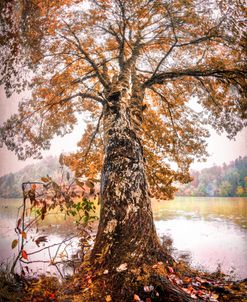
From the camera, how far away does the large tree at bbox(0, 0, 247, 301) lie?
245 centimetres

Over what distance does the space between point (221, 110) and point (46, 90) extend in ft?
5.96

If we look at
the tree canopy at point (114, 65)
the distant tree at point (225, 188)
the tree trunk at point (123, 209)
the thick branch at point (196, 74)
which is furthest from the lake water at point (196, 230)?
the thick branch at point (196, 74)

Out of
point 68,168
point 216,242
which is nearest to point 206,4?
point 68,168

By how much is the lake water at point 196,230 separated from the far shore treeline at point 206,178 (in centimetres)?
8

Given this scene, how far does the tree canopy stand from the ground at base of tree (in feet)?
3.31

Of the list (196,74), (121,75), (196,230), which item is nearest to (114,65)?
(121,75)

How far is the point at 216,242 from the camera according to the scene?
112 inches

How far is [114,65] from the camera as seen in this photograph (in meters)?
2.88

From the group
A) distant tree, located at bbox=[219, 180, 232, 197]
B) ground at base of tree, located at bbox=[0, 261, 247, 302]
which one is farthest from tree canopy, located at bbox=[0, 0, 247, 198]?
ground at base of tree, located at bbox=[0, 261, 247, 302]

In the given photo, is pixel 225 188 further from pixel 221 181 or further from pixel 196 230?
pixel 196 230

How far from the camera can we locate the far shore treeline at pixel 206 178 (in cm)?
240

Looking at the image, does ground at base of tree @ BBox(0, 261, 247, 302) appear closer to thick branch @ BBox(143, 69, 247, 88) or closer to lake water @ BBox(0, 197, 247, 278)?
lake water @ BBox(0, 197, 247, 278)

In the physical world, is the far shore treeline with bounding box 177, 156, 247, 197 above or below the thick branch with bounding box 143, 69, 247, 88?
below

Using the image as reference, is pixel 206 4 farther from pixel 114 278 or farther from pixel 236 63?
pixel 114 278
